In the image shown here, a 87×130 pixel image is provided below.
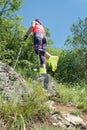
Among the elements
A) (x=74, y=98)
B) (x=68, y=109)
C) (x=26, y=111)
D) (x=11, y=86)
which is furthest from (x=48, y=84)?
(x=26, y=111)

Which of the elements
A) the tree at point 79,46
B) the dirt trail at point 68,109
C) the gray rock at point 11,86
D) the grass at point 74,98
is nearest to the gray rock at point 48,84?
the grass at point 74,98

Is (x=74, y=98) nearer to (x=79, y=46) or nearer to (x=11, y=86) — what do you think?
(x=11, y=86)

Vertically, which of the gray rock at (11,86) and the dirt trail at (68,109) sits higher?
the gray rock at (11,86)

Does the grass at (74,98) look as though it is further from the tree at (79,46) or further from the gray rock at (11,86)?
the tree at (79,46)

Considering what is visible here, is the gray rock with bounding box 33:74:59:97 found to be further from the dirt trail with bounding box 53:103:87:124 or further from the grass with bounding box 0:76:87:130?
the grass with bounding box 0:76:87:130

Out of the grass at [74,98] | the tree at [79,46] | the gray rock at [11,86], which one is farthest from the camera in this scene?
the tree at [79,46]

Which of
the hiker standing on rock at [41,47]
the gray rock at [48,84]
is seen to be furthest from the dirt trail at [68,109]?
the hiker standing on rock at [41,47]

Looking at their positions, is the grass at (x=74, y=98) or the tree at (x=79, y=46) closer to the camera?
the grass at (x=74, y=98)

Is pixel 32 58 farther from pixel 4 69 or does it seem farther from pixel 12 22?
pixel 4 69

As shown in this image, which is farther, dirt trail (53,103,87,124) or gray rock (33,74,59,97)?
gray rock (33,74,59,97)

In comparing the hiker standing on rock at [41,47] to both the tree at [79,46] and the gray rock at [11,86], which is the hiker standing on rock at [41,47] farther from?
the tree at [79,46]

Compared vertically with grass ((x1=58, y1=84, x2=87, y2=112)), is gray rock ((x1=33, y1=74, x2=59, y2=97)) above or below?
above

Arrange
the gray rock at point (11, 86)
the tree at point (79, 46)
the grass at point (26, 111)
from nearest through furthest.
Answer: the grass at point (26, 111), the gray rock at point (11, 86), the tree at point (79, 46)

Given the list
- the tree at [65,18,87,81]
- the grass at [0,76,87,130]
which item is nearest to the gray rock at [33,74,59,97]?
the grass at [0,76,87,130]
